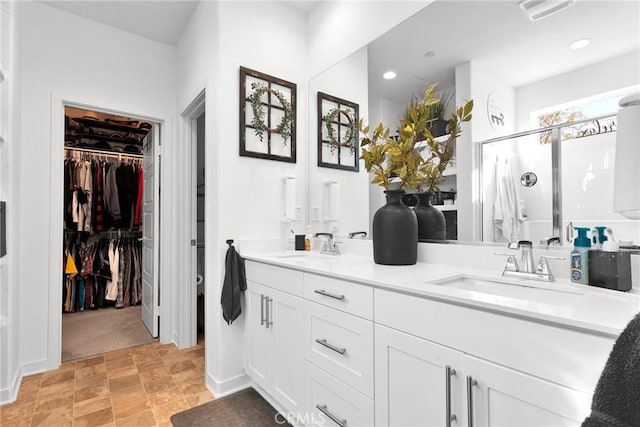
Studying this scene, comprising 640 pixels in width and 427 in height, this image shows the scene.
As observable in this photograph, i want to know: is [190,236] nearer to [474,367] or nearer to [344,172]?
[344,172]

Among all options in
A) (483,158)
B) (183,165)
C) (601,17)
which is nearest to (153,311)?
(183,165)

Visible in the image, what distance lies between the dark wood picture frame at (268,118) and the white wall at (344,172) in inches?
6.7

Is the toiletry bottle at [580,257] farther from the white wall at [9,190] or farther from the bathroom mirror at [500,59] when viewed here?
the white wall at [9,190]

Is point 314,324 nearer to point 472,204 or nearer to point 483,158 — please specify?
point 472,204

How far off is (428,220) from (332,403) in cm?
101

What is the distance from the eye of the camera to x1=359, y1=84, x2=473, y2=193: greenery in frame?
1.60m

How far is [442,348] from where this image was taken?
0.94 metres

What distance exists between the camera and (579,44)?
123 cm

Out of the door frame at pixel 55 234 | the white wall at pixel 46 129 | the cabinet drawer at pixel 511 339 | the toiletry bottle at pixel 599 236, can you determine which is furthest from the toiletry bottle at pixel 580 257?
the door frame at pixel 55 234

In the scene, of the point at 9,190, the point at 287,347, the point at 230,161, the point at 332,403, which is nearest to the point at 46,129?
the point at 9,190

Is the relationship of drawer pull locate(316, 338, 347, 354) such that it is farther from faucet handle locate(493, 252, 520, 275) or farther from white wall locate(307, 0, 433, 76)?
white wall locate(307, 0, 433, 76)

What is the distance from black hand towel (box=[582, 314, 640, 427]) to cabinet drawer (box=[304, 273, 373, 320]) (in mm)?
698

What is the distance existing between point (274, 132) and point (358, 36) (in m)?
0.89

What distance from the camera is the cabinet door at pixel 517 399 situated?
0.71 meters
